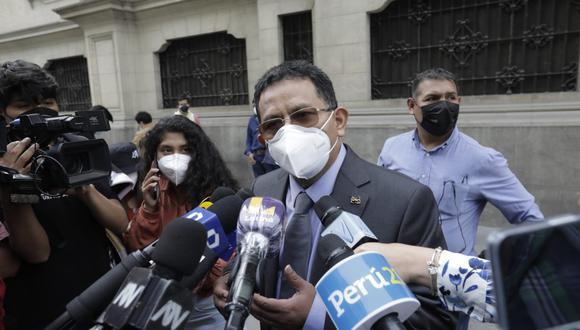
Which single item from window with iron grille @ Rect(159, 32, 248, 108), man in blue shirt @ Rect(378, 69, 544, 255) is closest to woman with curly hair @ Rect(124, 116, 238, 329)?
man in blue shirt @ Rect(378, 69, 544, 255)

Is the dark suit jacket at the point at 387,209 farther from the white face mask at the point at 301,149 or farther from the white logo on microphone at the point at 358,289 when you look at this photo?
the white logo on microphone at the point at 358,289

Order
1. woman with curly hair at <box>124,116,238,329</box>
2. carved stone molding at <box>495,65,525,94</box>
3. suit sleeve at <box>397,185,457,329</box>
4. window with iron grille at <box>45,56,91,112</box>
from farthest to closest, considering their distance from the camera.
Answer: window with iron grille at <box>45,56,91,112</box> → carved stone molding at <box>495,65,525,94</box> → woman with curly hair at <box>124,116,238,329</box> → suit sleeve at <box>397,185,457,329</box>

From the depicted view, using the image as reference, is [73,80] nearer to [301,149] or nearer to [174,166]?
[174,166]

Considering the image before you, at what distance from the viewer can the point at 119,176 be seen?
257cm

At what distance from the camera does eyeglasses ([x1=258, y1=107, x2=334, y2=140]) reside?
5.42 ft

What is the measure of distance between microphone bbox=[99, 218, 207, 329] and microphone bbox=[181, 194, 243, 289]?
111mm

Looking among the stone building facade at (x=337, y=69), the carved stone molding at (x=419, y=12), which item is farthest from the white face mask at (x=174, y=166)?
the carved stone molding at (x=419, y=12)

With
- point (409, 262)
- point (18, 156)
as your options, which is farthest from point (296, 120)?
point (18, 156)

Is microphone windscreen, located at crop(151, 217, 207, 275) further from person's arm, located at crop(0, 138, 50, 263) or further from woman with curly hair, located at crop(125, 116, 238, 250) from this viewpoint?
woman with curly hair, located at crop(125, 116, 238, 250)

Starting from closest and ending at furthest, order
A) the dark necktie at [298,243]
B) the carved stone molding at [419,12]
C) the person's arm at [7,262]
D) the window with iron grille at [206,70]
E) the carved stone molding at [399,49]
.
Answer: the dark necktie at [298,243] → the person's arm at [7,262] → the carved stone molding at [419,12] → the carved stone molding at [399,49] → the window with iron grille at [206,70]

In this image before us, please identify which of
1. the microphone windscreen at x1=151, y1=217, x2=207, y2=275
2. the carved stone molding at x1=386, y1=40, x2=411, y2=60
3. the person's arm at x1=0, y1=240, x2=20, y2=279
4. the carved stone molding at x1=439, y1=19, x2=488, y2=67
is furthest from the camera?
the carved stone molding at x1=386, y1=40, x2=411, y2=60

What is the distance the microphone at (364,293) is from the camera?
0.81m

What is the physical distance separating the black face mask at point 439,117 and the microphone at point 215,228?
1.72m

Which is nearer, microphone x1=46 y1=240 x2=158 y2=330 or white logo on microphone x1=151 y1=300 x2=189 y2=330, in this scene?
white logo on microphone x1=151 y1=300 x2=189 y2=330
